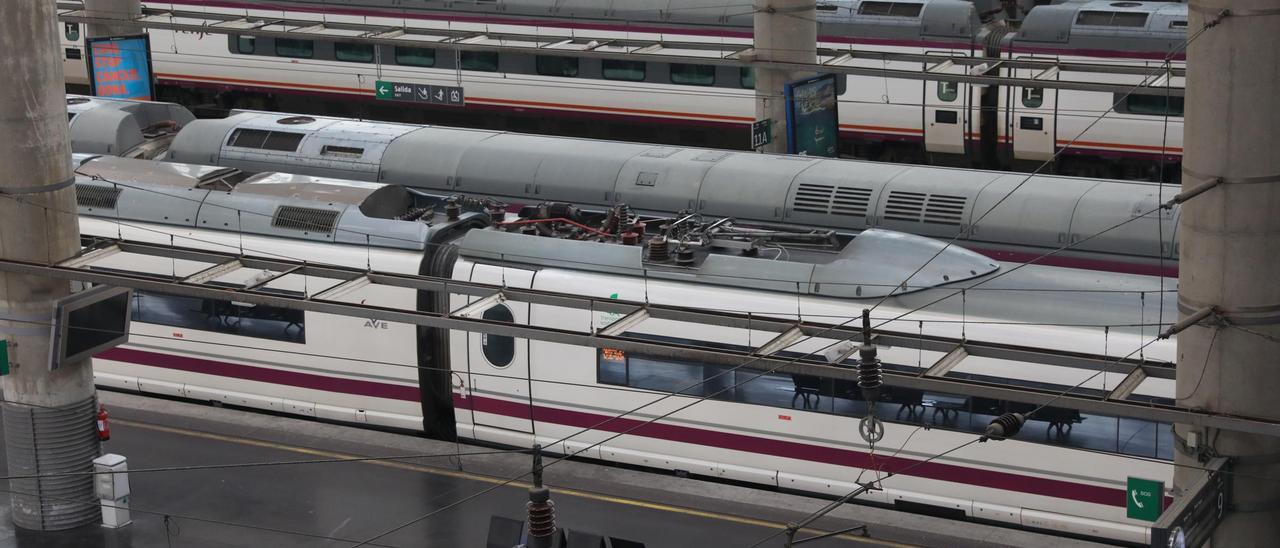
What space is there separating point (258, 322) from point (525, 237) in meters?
4.04

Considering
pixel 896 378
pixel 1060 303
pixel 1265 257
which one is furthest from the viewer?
pixel 1060 303

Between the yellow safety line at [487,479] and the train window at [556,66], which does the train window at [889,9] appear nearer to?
the train window at [556,66]

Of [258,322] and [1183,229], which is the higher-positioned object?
[1183,229]

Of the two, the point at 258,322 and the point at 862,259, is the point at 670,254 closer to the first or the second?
the point at 862,259

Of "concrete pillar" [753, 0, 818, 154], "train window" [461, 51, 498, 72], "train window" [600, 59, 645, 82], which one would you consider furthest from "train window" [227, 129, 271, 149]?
"train window" [461, 51, 498, 72]

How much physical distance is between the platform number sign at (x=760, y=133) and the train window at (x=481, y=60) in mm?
9697

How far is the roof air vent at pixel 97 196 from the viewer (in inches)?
891

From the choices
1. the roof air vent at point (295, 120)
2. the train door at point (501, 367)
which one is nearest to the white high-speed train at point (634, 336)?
the train door at point (501, 367)

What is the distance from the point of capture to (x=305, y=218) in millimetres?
21312

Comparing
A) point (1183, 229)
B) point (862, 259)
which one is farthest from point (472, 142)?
point (1183, 229)

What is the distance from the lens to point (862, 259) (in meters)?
18.3

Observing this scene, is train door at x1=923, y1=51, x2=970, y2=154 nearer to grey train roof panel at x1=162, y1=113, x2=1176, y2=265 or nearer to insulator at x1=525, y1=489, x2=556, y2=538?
grey train roof panel at x1=162, y1=113, x2=1176, y2=265

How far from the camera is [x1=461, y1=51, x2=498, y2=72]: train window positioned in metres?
34.8

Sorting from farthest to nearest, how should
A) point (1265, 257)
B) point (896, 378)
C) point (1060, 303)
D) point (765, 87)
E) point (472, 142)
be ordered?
point (765, 87), point (472, 142), point (1060, 303), point (896, 378), point (1265, 257)
